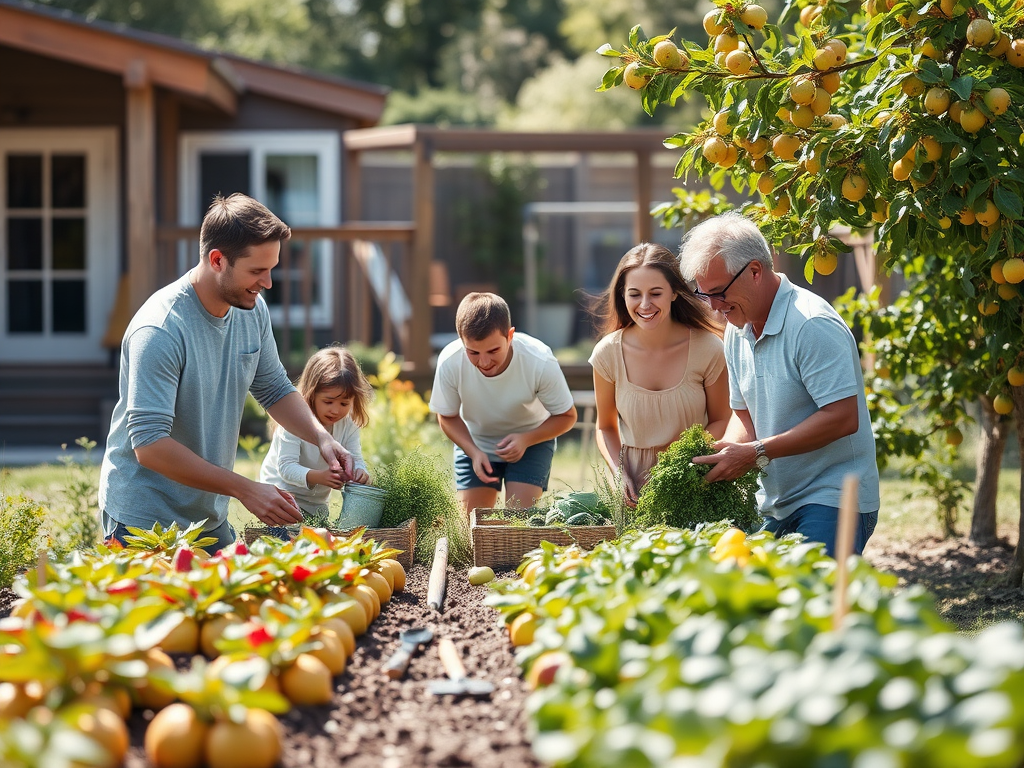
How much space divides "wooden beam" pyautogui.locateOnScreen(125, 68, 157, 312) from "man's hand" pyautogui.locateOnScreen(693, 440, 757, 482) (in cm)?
653

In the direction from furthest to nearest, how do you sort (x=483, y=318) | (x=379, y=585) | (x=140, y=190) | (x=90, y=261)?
1. (x=90, y=261)
2. (x=140, y=190)
3. (x=483, y=318)
4. (x=379, y=585)

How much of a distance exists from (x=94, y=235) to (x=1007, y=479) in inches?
327

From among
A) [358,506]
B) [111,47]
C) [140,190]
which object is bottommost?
[358,506]

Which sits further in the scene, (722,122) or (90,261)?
(90,261)

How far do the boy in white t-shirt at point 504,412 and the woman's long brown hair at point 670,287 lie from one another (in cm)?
44

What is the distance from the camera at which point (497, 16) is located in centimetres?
2794

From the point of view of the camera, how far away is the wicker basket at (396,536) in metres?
3.09

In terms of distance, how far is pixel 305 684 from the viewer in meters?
1.81

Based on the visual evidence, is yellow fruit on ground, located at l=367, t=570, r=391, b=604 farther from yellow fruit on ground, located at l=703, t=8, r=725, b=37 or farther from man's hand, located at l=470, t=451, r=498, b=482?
yellow fruit on ground, located at l=703, t=8, r=725, b=37

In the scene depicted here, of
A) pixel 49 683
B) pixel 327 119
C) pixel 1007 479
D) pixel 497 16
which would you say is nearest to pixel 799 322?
pixel 49 683

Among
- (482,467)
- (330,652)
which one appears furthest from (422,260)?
(330,652)

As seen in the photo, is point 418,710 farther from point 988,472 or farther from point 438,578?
point 988,472

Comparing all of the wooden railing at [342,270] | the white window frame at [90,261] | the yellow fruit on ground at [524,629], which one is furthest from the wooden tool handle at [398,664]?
the white window frame at [90,261]

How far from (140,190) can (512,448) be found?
551 cm
